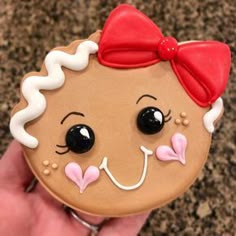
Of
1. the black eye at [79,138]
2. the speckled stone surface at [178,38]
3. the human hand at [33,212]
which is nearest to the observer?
the black eye at [79,138]

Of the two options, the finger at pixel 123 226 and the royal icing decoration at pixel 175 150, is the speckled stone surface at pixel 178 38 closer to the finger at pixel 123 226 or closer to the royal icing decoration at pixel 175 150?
the finger at pixel 123 226

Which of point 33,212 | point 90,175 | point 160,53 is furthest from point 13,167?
point 160,53

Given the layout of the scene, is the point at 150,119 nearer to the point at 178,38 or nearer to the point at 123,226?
the point at 123,226

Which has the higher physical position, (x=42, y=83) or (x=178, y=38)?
(x=42, y=83)

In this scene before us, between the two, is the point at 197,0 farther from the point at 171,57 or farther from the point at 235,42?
the point at 171,57

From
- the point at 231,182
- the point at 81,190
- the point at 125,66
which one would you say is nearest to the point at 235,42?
the point at 231,182

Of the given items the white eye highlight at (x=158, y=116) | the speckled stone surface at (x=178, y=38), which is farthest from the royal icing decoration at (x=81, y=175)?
the speckled stone surface at (x=178, y=38)
